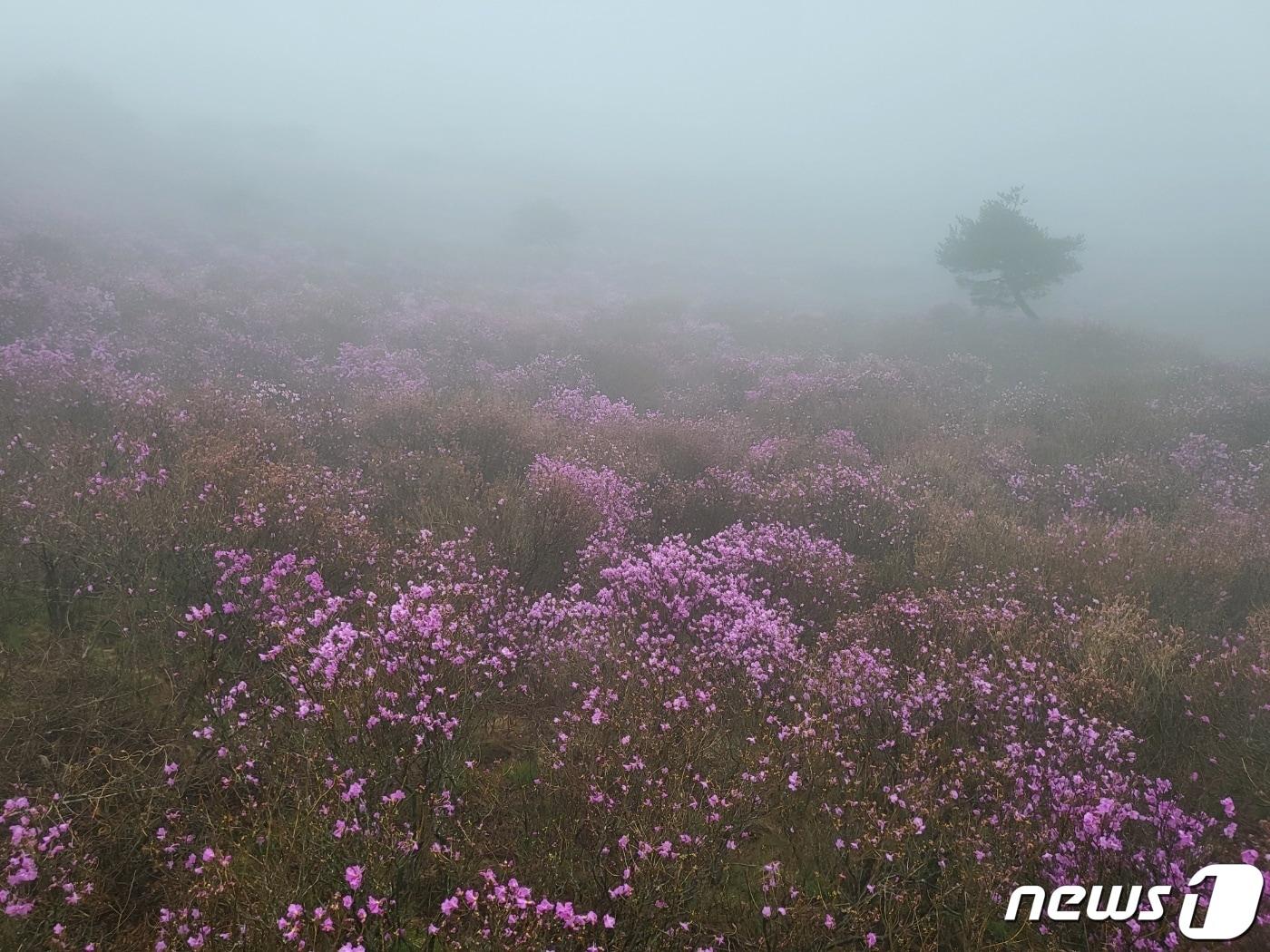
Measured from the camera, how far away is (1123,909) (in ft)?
9.81

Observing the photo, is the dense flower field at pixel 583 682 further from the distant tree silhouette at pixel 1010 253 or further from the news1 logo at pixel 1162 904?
the distant tree silhouette at pixel 1010 253

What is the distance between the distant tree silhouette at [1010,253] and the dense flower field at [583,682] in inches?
816

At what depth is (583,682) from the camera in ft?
15.7

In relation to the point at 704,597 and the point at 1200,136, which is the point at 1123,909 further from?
the point at 1200,136

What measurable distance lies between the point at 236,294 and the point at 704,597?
19.6m

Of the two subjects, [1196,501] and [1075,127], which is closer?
[1196,501]

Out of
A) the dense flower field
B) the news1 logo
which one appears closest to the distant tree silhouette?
the dense flower field

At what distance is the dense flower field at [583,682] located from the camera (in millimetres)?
2824

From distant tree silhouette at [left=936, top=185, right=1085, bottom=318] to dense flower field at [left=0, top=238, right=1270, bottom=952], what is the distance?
68.0 ft

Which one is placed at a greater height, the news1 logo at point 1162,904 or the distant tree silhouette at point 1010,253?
the distant tree silhouette at point 1010,253

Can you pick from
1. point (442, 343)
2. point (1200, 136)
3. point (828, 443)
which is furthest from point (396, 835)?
point (1200, 136)

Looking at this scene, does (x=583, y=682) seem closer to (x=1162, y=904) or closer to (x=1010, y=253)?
(x=1162, y=904)

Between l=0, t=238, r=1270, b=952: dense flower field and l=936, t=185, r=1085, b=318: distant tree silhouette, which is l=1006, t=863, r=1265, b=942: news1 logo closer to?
l=0, t=238, r=1270, b=952: dense flower field

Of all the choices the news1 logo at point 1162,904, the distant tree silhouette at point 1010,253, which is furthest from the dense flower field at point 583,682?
the distant tree silhouette at point 1010,253
